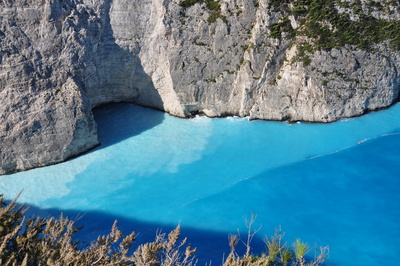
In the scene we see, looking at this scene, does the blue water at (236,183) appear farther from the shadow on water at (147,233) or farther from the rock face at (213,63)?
the rock face at (213,63)

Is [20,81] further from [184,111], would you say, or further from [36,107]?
→ [184,111]

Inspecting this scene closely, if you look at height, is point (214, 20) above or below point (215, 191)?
above

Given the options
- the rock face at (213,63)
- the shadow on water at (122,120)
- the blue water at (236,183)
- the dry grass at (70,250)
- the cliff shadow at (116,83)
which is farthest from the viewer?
the shadow on water at (122,120)

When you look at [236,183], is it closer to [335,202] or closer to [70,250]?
[335,202]

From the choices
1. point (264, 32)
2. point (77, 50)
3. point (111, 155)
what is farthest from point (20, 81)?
point (264, 32)

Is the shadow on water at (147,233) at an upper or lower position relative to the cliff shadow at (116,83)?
lower

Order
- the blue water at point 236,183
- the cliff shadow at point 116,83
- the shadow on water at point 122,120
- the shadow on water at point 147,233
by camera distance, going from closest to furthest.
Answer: the shadow on water at point 147,233 → the blue water at point 236,183 → the cliff shadow at point 116,83 → the shadow on water at point 122,120

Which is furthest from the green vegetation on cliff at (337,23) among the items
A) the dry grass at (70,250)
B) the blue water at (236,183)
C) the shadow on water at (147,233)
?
the dry grass at (70,250)
